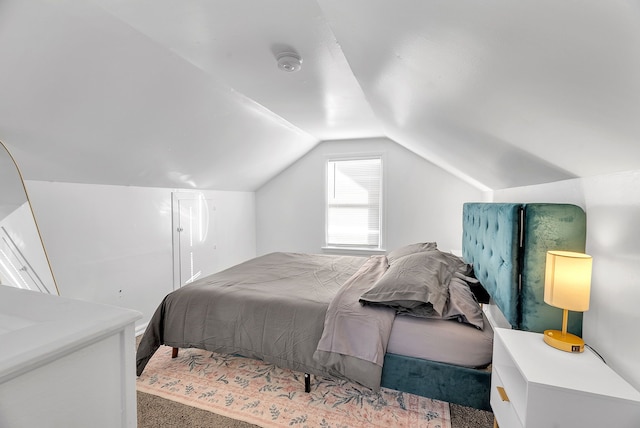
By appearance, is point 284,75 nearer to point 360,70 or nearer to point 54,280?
point 360,70

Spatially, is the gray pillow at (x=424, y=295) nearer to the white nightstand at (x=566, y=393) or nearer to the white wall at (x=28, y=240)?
the white nightstand at (x=566, y=393)

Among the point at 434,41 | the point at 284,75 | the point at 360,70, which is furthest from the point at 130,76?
the point at 434,41

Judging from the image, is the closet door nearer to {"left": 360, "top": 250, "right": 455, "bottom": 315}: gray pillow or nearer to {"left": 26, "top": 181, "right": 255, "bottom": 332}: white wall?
{"left": 26, "top": 181, "right": 255, "bottom": 332}: white wall

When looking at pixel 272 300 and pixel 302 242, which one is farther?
pixel 302 242

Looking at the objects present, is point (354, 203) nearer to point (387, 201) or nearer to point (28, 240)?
point (387, 201)

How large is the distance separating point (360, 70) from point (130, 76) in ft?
4.44

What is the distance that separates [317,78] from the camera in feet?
7.36

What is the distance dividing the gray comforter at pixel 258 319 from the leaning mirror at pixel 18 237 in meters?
0.79

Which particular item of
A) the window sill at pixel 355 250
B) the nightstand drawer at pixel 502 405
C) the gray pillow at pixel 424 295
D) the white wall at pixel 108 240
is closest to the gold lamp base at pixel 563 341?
the nightstand drawer at pixel 502 405

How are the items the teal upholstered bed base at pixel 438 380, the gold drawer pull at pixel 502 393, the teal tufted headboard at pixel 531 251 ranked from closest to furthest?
the gold drawer pull at pixel 502 393 → the teal tufted headboard at pixel 531 251 → the teal upholstered bed base at pixel 438 380

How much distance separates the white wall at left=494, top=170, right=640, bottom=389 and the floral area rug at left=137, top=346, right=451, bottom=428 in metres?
0.94

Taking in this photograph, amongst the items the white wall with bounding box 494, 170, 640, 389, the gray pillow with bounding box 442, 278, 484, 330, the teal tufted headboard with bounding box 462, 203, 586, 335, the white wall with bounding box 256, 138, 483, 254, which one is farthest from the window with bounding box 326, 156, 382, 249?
the white wall with bounding box 494, 170, 640, 389

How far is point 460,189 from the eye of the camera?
4.01 meters

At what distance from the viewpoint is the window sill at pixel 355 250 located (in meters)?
4.38
